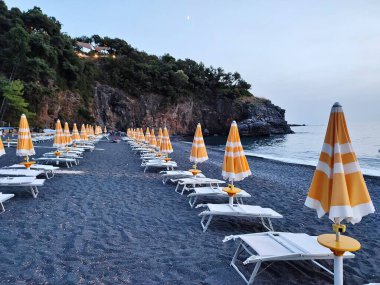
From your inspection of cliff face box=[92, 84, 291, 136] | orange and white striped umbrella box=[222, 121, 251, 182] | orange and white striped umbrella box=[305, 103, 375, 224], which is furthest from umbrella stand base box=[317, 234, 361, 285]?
cliff face box=[92, 84, 291, 136]

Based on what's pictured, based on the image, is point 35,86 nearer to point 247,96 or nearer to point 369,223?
point 369,223

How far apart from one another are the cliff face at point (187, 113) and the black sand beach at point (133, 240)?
1995 inches

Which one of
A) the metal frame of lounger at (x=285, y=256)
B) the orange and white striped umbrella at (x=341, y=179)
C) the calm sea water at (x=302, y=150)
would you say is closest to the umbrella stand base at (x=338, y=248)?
the orange and white striped umbrella at (x=341, y=179)

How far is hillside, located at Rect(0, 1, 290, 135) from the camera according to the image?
4072 cm

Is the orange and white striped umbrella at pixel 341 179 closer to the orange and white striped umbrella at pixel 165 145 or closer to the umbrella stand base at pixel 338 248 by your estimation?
the umbrella stand base at pixel 338 248

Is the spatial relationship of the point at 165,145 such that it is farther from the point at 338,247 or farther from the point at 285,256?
the point at 338,247

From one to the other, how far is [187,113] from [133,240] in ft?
220

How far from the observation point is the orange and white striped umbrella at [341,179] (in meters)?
2.91

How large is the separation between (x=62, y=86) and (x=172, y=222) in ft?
158

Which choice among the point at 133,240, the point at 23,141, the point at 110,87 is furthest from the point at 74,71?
the point at 133,240

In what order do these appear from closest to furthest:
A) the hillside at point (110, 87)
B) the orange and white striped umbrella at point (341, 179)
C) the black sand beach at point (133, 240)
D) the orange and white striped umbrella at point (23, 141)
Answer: the orange and white striped umbrella at point (341, 179) < the black sand beach at point (133, 240) < the orange and white striped umbrella at point (23, 141) < the hillside at point (110, 87)

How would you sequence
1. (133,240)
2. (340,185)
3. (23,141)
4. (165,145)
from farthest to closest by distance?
(165,145) → (23,141) → (133,240) → (340,185)

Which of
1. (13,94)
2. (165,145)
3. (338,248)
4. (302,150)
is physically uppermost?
(13,94)

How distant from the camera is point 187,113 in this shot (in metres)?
71.4
